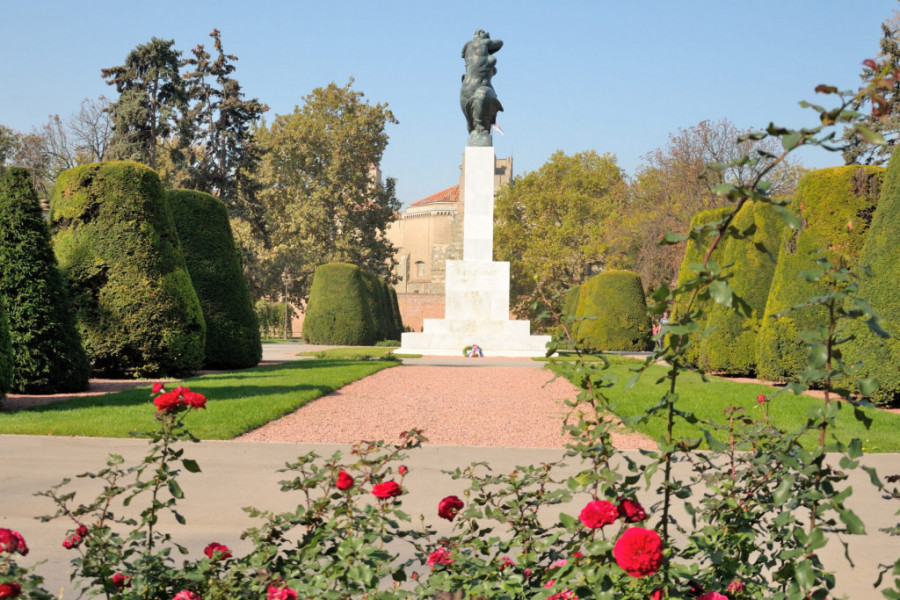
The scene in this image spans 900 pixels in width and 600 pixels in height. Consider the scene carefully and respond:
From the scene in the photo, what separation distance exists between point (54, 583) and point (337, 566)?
5.55 ft

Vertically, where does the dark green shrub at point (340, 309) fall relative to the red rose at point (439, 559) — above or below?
above

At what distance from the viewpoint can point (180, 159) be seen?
32719 mm

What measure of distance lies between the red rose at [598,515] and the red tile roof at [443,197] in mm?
68968

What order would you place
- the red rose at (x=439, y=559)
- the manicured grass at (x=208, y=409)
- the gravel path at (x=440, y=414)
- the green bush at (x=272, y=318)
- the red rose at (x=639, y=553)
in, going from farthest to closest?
the green bush at (x=272, y=318) < the gravel path at (x=440, y=414) < the manicured grass at (x=208, y=409) < the red rose at (x=439, y=559) < the red rose at (x=639, y=553)

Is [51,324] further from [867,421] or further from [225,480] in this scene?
[867,421]

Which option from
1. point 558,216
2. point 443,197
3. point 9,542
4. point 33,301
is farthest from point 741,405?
point 443,197

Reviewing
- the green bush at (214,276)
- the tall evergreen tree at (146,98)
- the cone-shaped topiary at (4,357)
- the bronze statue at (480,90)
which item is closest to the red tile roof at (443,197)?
the tall evergreen tree at (146,98)

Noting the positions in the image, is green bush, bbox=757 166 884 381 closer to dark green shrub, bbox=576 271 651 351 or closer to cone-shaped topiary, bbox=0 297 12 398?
cone-shaped topiary, bbox=0 297 12 398

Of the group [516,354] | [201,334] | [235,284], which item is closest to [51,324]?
[201,334]

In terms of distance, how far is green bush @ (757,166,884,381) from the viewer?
473 inches

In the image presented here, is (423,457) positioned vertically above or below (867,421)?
below

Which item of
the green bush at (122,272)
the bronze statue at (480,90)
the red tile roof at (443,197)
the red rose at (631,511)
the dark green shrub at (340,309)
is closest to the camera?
the red rose at (631,511)

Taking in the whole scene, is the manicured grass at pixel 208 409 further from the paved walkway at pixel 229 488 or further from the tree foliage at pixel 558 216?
the tree foliage at pixel 558 216

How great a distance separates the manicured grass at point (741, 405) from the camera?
278 inches
